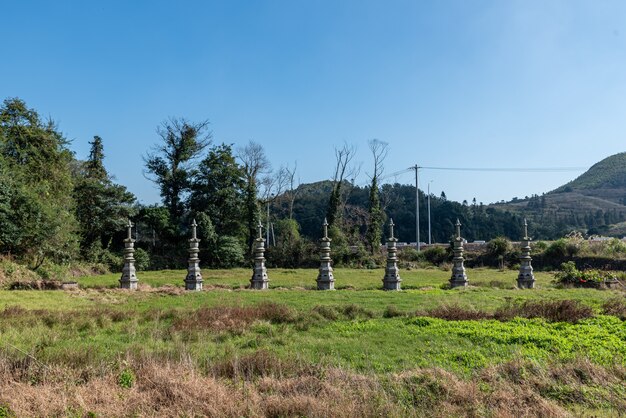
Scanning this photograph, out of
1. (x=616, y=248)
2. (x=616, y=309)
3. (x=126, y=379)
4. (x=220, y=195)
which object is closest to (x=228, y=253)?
(x=220, y=195)

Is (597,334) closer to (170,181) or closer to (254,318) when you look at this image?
(254,318)

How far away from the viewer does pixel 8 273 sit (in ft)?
65.8

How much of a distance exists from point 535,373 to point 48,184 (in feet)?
92.4

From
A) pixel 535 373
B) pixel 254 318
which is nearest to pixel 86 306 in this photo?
pixel 254 318

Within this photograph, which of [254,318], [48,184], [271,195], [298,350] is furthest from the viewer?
[271,195]

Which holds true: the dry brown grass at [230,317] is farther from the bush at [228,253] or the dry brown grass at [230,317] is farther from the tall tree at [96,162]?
the tall tree at [96,162]

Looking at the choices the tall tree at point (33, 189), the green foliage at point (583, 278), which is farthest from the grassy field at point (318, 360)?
the tall tree at point (33, 189)

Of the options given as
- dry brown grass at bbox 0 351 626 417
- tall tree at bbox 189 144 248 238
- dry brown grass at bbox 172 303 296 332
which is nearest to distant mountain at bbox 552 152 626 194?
tall tree at bbox 189 144 248 238

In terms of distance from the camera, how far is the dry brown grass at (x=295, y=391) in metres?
5.47

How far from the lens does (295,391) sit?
6004 mm

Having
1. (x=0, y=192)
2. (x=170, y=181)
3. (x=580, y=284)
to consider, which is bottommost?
(x=580, y=284)

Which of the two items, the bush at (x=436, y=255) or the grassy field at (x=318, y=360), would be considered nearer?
the grassy field at (x=318, y=360)

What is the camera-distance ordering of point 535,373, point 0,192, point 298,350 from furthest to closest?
1. point 0,192
2. point 298,350
3. point 535,373

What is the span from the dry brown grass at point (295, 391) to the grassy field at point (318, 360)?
19 mm
